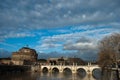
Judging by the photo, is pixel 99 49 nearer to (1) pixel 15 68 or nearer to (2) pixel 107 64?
(2) pixel 107 64

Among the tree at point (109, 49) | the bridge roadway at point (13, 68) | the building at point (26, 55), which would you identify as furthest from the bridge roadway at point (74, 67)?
the tree at point (109, 49)

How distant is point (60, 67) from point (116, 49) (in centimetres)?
6392

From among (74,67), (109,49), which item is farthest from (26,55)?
(109,49)

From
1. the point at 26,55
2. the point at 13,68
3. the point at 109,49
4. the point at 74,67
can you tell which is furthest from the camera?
the point at 26,55

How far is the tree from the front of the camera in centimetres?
5459

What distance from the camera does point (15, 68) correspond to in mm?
101938

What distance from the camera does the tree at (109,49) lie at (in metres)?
54.6

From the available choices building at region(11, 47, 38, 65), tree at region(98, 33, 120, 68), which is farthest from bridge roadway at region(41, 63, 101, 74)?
tree at region(98, 33, 120, 68)

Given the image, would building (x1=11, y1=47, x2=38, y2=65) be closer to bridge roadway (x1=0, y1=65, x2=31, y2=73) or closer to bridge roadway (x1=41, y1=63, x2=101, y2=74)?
bridge roadway (x1=41, y1=63, x2=101, y2=74)

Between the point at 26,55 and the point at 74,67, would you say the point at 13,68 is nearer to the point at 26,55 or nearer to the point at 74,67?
the point at 74,67

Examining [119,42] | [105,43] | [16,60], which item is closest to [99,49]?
[105,43]

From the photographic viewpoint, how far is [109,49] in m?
56.5

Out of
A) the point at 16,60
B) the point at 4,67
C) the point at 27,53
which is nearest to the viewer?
the point at 4,67

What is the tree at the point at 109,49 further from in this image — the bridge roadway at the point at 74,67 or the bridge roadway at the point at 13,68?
the bridge roadway at the point at 13,68
